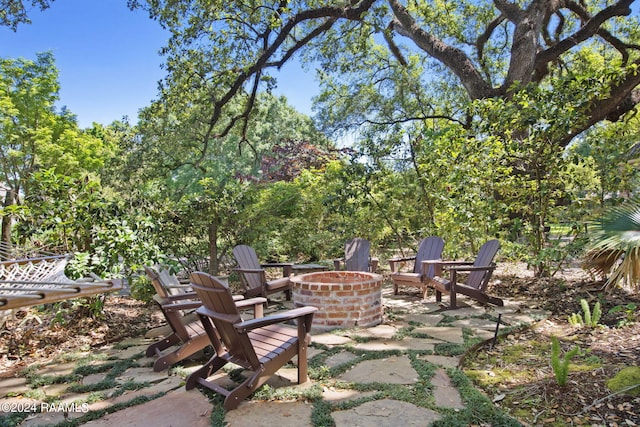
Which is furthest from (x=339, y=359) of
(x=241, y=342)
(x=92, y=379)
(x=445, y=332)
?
(x=92, y=379)

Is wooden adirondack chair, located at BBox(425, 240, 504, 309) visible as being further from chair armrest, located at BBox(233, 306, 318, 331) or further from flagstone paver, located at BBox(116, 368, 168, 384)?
flagstone paver, located at BBox(116, 368, 168, 384)

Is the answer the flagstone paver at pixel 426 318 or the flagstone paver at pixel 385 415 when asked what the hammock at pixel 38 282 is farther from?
the flagstone paver at pixel 426 318

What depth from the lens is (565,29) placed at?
1059cm

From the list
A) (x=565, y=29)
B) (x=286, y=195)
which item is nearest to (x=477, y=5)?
(x=565, y=29)

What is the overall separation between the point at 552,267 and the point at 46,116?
10.3 m

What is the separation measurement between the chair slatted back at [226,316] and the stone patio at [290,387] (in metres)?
0.28

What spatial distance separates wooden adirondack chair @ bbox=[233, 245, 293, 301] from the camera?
4.81 m

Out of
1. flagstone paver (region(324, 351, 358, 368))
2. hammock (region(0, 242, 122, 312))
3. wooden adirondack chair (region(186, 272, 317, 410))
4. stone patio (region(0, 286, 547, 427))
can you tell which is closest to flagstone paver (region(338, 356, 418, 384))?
stone patio (region(0, 286, 547, 427))

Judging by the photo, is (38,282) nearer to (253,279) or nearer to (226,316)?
(226,316)

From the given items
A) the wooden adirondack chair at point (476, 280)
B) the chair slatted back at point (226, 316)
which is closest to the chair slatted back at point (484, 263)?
the wooden adirondack chair at point (476, 280)

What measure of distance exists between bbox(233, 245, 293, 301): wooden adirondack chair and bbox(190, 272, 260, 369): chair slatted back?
7.32ft

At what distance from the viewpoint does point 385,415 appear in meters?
2.12

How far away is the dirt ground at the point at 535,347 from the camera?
2197 millimetres

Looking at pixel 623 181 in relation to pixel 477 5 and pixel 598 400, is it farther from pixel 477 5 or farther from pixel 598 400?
pixel 477 5
